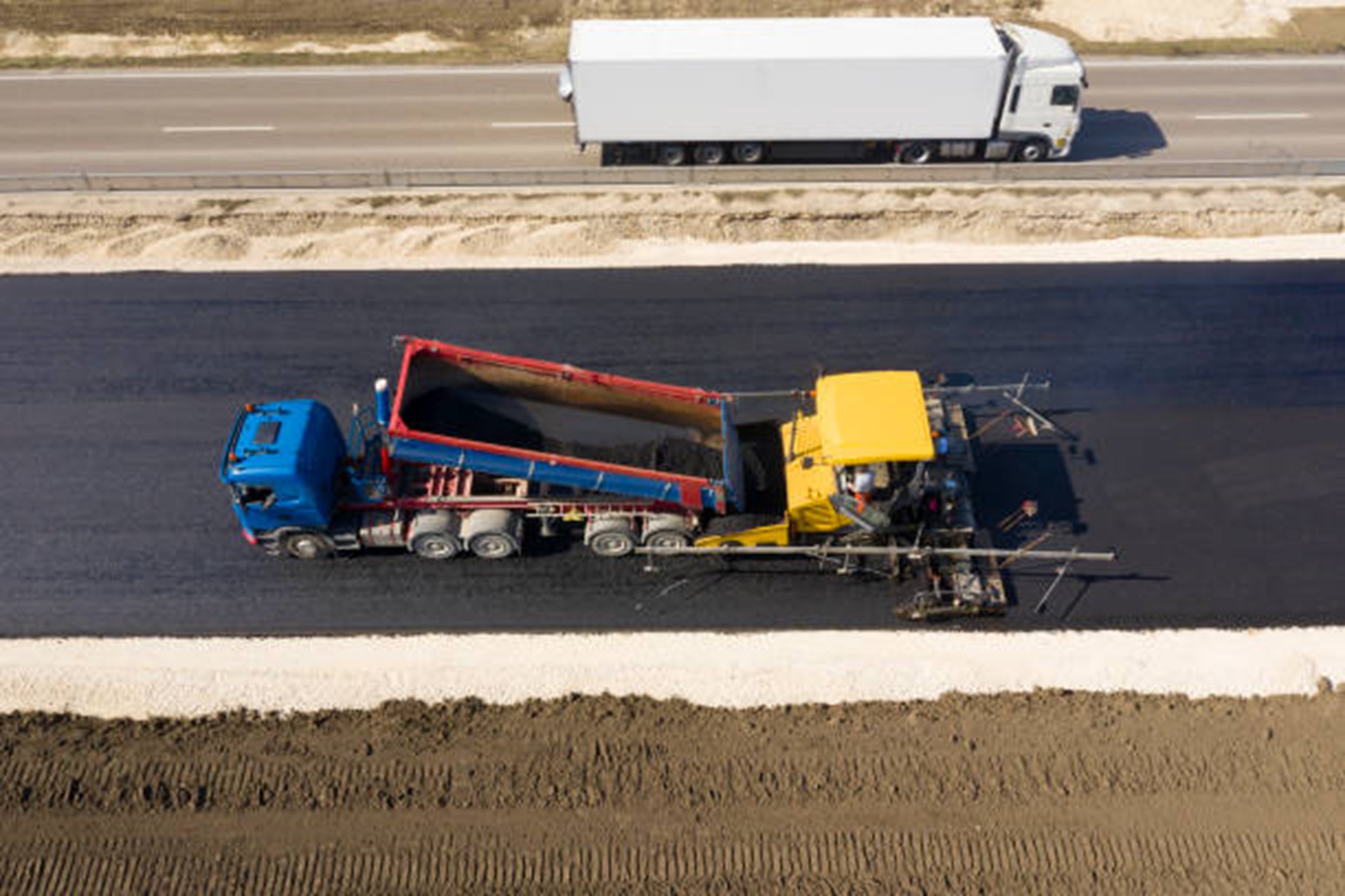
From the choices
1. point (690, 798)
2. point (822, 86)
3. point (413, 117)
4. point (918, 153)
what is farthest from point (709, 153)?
point (690, 798)

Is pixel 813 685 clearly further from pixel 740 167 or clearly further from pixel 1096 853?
pixel 740 167

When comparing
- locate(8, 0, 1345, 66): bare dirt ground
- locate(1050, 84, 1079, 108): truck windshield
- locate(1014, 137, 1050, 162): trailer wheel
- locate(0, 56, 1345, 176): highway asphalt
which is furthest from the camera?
locate(8, 0, 1345, 66): bare dirt ground

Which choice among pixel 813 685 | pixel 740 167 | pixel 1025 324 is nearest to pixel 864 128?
pixel 740 167

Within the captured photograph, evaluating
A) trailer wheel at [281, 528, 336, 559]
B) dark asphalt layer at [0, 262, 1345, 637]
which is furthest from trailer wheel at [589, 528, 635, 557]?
trailer wheel at [281, 528, 336, 559]

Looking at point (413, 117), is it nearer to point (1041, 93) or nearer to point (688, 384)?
point (688, 384)

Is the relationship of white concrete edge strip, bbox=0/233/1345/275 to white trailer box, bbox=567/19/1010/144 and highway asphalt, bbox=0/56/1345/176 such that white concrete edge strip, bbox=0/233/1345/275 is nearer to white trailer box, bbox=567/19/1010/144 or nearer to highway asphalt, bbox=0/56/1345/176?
white trailer box, bbox=567/19/1010/144

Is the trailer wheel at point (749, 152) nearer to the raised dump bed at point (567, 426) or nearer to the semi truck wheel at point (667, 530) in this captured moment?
the raised dump bed at point (567, 426)
